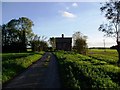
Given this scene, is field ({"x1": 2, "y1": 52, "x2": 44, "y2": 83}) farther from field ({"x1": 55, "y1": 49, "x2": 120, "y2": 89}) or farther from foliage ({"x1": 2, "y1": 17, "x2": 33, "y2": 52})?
foliage ({"x1": 2, "y1": 17, "x2": 33, "y2": 52})

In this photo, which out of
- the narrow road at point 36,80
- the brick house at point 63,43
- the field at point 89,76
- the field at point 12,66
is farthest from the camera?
the brick house at point 63,43

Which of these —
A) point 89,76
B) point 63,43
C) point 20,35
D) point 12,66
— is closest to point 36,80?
point 89,76

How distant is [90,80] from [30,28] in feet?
355

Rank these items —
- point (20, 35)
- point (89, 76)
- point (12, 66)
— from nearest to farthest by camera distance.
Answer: point (89, 76) < point (12, 66) < point (20, 35)

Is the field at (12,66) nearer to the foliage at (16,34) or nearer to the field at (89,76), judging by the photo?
the field at (89,76)

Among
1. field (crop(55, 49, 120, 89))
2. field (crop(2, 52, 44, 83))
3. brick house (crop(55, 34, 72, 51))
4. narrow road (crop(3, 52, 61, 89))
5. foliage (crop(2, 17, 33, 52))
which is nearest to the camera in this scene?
field (crop(55, 49, 120, 89))

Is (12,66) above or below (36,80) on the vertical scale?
above

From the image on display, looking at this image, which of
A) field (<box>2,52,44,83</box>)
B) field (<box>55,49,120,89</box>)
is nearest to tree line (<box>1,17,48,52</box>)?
field (<box>2,52,44,83</box>)

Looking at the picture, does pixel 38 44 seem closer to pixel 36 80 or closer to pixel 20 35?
pixel 20 35

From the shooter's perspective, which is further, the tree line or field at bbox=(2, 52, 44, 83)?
the tree line

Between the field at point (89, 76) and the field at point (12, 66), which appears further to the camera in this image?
the field at point (12, 66)

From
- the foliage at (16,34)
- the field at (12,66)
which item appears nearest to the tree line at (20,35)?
the foliage at (16,34)

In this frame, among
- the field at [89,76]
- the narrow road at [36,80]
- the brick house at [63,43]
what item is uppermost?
the brick house at [63,43]

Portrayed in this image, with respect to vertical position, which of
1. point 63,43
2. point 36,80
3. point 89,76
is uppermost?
point 63,43
